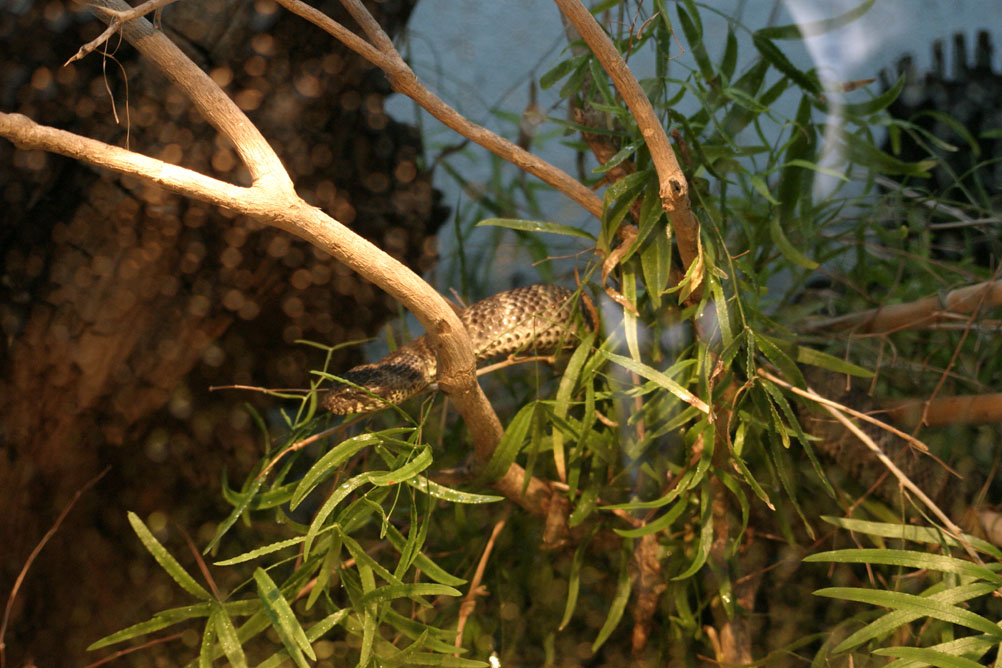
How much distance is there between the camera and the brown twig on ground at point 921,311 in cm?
142

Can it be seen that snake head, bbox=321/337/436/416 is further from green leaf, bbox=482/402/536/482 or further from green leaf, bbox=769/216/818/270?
green leaf, bbox=769/216/818/270

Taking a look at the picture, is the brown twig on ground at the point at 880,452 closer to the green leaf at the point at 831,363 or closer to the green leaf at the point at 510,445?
the green leaf at the point at 831,363

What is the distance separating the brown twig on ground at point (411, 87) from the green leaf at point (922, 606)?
2.23ft

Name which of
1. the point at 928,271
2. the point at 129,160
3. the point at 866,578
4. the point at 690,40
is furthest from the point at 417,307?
the point at 928,271

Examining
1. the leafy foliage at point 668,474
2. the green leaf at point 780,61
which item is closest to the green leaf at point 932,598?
the leafy foliage at point 668,474

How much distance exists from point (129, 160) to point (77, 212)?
85 cm

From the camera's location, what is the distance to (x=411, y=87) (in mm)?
1113

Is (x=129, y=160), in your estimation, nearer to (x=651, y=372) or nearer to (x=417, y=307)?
(x=417, y=307)

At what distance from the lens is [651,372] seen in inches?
43.1

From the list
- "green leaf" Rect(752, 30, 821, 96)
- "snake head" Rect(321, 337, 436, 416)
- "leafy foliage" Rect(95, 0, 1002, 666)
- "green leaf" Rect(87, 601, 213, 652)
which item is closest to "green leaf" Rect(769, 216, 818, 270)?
"leafy foliage" Rect(95, 0, 1002, 666)

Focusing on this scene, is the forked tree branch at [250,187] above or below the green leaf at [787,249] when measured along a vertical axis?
above

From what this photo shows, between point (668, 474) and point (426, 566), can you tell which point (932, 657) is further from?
point (426, 566)

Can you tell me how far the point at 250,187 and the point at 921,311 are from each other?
137 centimetres

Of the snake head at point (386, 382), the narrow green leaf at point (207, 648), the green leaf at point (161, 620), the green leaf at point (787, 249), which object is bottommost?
the narrow green leaf at point (207, 648)
